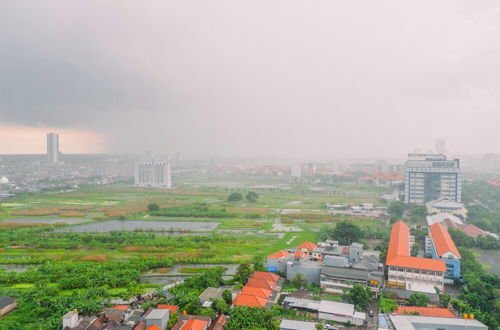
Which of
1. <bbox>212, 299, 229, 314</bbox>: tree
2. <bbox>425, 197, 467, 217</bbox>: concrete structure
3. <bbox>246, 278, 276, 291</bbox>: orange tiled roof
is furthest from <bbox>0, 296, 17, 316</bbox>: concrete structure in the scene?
<bbox>425, 197, 467, 217</bbox>: concrete structure

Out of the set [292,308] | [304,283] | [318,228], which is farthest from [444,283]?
[318,228]

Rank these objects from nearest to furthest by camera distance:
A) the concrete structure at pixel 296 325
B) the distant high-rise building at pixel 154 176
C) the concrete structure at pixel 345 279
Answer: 1. the concrete structure at pixel 296 325
2. the concrete structure at pixel 345 279
3. the distant high-rise building at pixel 154 176

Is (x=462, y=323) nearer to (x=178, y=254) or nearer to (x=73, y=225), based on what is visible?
(x=178, y=254)

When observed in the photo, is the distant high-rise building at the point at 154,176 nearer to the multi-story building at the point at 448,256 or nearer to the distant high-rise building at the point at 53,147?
the multi-story building at the point at 448,256

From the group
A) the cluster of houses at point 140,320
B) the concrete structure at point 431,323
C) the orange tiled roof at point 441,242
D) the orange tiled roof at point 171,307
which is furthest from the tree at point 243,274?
the orange tiled roof at point 441,242

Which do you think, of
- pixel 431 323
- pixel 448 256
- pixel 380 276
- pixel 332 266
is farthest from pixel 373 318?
pixel 448 256
